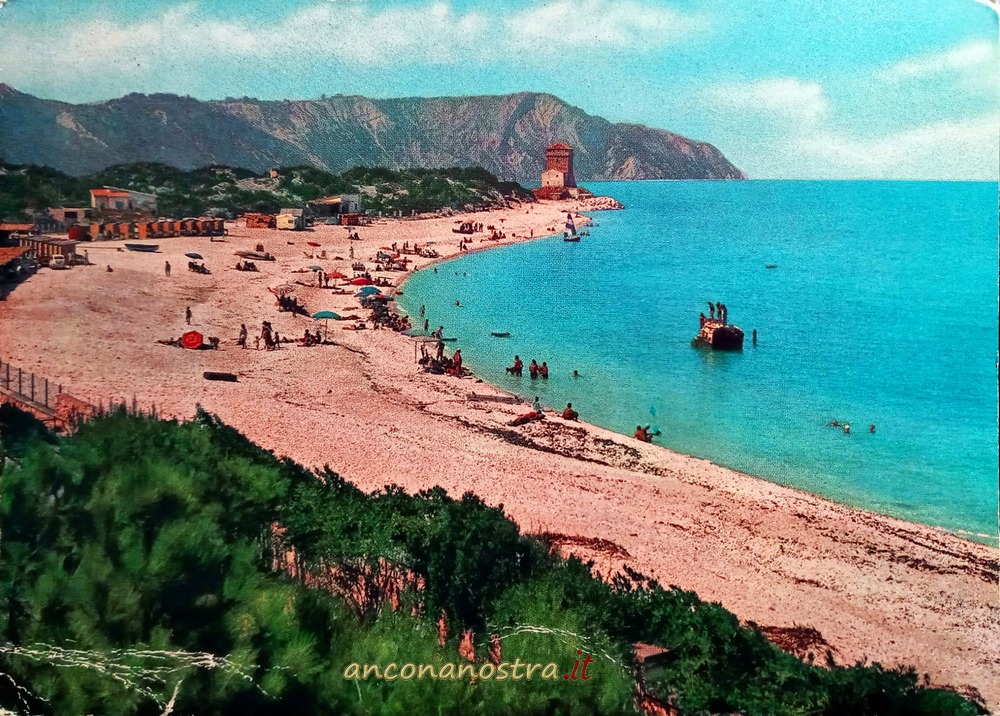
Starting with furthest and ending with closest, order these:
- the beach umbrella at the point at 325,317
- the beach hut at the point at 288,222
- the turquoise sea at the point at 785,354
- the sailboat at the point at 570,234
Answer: the sailboat at the point at 570,234, the beach hut at the point at 288,222, the beach umbrella at the point at 325,317, the turquoise sea at the point at 785,354

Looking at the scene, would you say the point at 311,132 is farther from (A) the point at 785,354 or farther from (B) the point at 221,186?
(A) the point at 785,354

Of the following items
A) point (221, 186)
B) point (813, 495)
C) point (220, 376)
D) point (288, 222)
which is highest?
point (221, 186)

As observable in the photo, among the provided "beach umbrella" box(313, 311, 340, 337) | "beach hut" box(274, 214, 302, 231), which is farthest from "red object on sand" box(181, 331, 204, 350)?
"beach hut" box(274, 214, 302, 231)

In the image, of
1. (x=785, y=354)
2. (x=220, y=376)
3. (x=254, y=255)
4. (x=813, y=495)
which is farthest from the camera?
(x=785, y=354)

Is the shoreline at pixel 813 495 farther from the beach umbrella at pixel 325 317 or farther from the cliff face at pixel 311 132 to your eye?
the cliff face at pixel 311 132

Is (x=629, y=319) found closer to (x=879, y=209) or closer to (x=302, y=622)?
(x=302, y=622)

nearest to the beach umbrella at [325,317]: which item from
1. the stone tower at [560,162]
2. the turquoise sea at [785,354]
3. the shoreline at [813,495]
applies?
the shoreline at [813,495]

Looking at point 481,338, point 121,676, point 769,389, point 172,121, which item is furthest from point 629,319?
point 121,676

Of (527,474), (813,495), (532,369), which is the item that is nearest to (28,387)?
(527,474)
